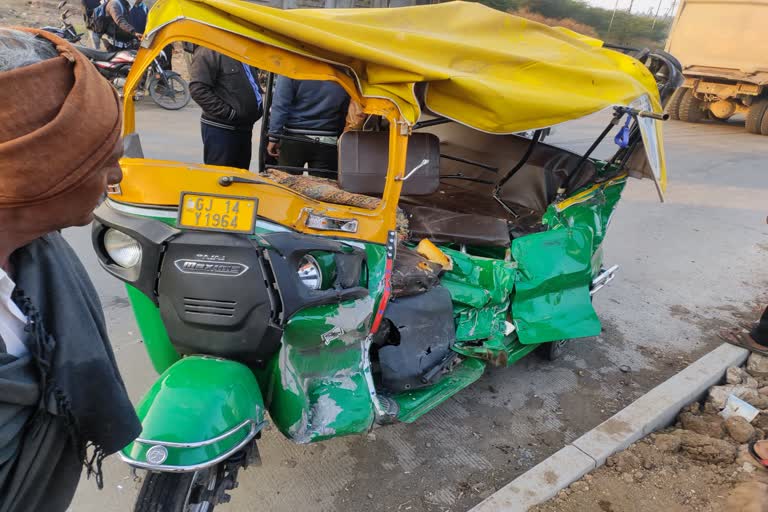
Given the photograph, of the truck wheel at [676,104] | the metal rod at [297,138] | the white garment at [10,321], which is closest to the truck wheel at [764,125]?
the truck wheel at [676,104]

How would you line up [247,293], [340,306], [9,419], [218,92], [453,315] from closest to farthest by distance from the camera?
[9,419] < [247,293] < [340,306] < [453,315] < [218,92]

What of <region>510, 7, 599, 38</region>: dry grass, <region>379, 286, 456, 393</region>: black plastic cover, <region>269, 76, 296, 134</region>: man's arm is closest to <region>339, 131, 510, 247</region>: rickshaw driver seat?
<region>379, 286, 456, 393</region>: black plastic cover

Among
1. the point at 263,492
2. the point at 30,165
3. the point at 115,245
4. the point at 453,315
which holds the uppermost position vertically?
the point at 30,165

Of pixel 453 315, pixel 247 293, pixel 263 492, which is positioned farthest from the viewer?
pixel 453 315

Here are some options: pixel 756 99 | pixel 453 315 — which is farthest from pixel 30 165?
pixel 756 99

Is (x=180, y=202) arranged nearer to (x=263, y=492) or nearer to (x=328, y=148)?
(x=263, y=492)

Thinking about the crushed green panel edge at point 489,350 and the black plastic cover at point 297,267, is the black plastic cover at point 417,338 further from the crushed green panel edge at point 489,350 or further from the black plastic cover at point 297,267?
the black plastic cover at point 297,267

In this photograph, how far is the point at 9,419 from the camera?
100 cm

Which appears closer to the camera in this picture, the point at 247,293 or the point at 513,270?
the point at 247,293

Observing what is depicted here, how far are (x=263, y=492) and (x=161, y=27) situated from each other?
2053 millimetres

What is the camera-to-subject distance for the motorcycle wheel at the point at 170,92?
954 cm

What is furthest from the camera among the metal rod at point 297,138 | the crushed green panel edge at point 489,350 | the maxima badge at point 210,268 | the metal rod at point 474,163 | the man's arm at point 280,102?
the metal rod at point 474,163

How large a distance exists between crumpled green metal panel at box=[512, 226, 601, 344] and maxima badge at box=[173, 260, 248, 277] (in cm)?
186

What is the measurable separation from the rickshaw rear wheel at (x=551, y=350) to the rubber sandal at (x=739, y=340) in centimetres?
128
